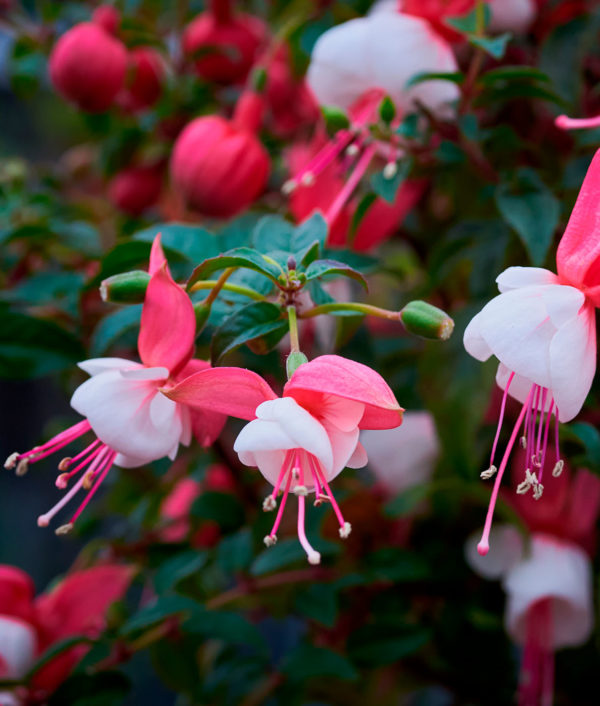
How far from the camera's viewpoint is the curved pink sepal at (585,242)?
0.92 feet

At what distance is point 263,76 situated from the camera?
577mm

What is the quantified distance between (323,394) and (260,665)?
0.39m

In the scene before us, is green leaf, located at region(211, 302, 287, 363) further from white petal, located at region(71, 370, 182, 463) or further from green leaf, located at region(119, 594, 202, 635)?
green leaf, located at region(119, 594, 202, 635)

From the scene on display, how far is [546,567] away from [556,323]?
283mm

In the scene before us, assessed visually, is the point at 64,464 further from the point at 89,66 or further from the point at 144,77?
the point at 144,77

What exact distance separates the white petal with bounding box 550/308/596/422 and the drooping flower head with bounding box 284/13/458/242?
19 cm

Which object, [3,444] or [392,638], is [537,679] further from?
[3,444]

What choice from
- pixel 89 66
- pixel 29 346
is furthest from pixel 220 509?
pixel 89 66

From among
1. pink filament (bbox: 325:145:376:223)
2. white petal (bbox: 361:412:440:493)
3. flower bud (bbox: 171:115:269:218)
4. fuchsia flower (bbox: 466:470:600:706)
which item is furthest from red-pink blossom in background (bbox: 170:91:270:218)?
fuchsia flower (bbox: 466:470:600:706)

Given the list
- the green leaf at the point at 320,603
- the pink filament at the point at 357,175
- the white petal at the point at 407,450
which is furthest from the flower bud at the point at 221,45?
the green leaf at the point at 320,603

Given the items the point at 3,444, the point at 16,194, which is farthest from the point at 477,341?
the point at 3,444

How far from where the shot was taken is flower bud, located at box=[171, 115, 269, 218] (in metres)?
0.55

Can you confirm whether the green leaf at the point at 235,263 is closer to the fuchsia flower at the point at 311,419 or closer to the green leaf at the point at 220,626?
the fuchsia flower at the point at 311,419

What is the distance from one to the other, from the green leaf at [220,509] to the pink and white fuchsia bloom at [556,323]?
1.06 ft
